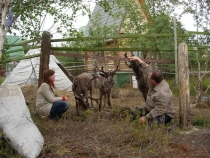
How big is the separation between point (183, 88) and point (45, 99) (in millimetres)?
2951

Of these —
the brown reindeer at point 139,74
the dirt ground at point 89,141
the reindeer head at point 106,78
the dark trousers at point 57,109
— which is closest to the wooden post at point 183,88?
the dirt ground at point 89,141

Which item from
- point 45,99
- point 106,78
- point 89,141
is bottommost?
point 89,141

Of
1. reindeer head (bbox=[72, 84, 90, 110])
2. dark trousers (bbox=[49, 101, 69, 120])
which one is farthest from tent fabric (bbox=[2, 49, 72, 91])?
dark trousers (bbox=[49, 101, 69, 120])

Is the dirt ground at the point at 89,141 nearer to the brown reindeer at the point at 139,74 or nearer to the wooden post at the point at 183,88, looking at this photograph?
the wooden post at the point at 183,88

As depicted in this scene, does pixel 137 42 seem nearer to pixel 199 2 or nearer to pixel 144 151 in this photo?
pixel 199 2

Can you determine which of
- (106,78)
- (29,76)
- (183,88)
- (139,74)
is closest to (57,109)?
(106,78)

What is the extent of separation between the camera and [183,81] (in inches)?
252

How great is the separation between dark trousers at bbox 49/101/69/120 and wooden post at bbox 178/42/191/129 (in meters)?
2.49

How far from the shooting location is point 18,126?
4676mm

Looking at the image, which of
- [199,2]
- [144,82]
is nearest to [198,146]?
[144,82]

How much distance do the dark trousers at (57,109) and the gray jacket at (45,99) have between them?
9cm

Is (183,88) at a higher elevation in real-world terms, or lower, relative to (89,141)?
higher

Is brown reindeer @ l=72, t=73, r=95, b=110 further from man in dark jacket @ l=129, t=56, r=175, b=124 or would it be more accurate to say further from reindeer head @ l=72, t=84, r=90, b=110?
man in dark jacket @ l=129, t=56, r=175, b=124

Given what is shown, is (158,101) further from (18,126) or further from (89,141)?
(18,126)
